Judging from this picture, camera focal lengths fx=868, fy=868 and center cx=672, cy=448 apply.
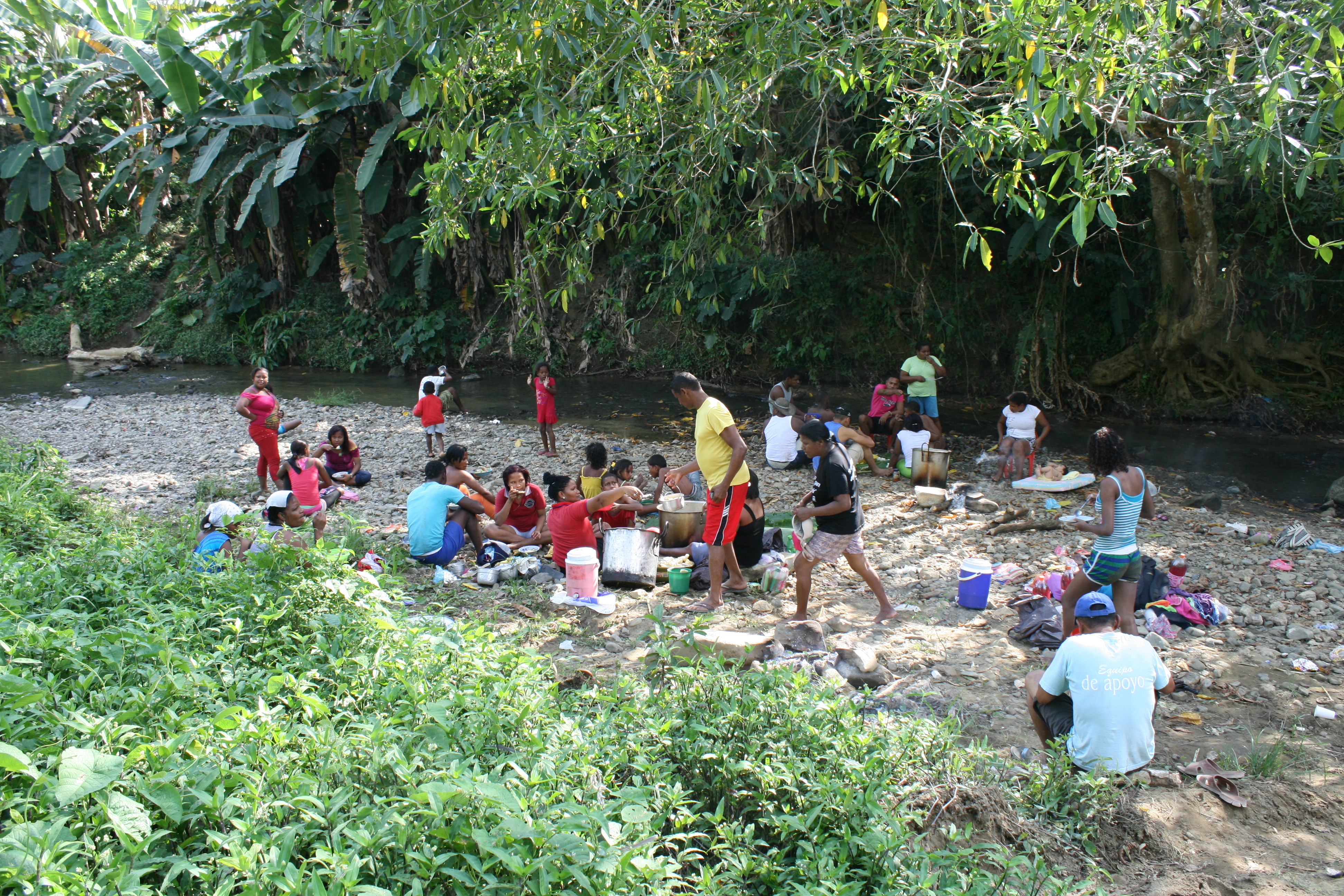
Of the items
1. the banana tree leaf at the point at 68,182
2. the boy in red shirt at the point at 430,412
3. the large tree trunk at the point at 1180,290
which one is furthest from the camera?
the banana tree leaf at the point at 68,182

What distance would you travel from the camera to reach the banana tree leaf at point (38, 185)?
21.0 metres

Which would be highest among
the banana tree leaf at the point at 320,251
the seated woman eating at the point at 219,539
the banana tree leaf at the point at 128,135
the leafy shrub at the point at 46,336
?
the banana tree leaf at the point at 128,135

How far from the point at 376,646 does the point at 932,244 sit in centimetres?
1438

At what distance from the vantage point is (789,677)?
144 inches

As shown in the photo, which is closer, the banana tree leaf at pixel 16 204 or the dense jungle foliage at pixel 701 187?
the dense jungle foliage at pixel 701 187

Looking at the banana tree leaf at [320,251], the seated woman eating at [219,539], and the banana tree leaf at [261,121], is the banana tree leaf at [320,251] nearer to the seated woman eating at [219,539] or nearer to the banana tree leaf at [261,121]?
the banana tree leaf at [261,121]

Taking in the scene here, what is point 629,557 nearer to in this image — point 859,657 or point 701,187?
point 859,657

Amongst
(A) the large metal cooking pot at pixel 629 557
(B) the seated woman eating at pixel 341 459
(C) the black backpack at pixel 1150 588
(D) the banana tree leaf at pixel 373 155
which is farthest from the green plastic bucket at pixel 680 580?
(D) the banana tree leaf at pixel 373 155

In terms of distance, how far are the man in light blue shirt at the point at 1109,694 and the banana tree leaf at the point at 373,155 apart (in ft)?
52.9

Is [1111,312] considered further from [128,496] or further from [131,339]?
[131,339]

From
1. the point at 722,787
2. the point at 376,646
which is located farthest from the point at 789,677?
the point at 376,646

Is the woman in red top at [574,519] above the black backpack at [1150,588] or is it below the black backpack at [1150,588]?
above

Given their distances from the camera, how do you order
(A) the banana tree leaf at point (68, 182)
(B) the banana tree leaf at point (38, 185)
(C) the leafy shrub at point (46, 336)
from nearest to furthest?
(B) the banana tree leaf at point (38, 185)
(A) the banana tree leaf at point (68, 182)
(C) the leafy shrub at point (46, 336)

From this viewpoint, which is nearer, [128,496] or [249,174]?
[128,496]
